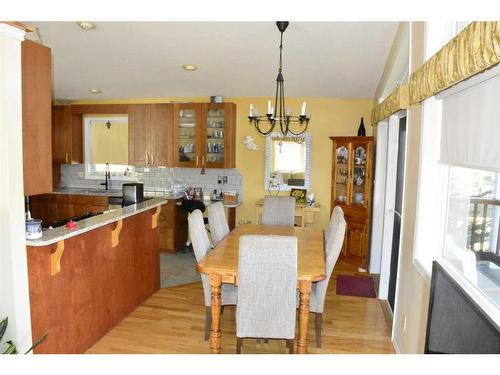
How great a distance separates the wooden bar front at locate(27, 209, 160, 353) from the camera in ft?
7.43

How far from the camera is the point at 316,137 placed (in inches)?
209

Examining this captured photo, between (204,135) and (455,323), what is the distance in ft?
15.3

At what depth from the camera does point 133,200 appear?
12.1 feet

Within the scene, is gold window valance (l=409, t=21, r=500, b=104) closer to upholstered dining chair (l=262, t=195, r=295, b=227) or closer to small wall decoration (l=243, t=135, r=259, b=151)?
upholstered dining chair (l=262, t=195, r=295, b=227)

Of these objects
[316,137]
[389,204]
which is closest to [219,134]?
[316,137]

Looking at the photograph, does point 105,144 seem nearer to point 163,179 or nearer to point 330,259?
point 163,179

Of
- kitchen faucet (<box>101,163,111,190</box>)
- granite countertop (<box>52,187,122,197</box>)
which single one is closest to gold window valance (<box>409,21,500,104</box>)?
granite countertop (<box>52,187,122,197</box>)

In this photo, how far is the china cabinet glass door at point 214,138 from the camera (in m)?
5.32

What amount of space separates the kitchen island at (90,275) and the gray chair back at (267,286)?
3.73 feet

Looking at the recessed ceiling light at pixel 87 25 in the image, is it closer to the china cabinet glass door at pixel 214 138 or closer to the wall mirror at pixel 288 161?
the china cabinet glass door at pixel 214 138

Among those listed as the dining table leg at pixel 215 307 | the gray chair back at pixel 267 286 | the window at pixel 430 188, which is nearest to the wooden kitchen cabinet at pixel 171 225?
the dining table leg at pixel 215 307
